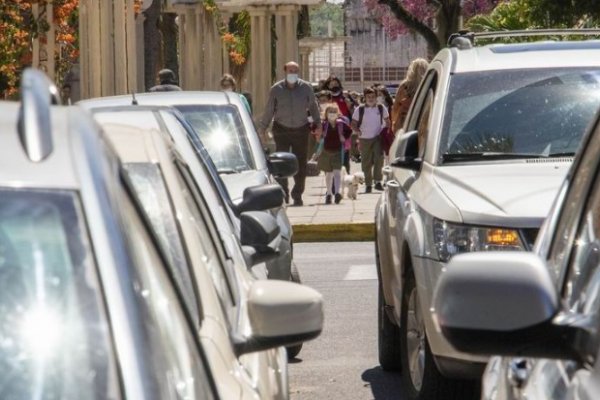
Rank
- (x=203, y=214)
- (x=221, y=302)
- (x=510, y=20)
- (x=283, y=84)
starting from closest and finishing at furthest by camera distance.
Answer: (x=221, y=302), (x=203, y=214), (x=283, y=84), (x=510, y=20)

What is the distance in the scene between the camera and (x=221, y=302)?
15.5ft

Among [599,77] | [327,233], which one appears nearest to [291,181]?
[327,233]

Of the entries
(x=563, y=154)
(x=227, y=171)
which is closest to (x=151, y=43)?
(x=227, y=171)

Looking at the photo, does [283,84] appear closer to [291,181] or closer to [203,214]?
[291,181]

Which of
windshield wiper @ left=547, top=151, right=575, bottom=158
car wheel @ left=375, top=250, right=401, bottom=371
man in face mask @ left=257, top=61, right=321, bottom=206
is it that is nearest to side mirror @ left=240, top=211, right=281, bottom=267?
windshield wiper @ left=547, top=151, right=575, bottom=158

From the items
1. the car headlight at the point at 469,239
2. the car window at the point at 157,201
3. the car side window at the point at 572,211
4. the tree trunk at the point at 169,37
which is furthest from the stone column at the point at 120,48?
the car side window at the point at 572,211

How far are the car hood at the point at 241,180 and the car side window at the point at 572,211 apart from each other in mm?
6295

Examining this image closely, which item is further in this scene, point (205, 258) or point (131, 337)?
point (205, 258)

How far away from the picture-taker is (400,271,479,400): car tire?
320 inches

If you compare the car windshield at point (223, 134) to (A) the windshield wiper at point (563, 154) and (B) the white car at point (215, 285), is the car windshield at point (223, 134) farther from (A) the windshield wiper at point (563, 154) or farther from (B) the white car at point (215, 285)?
(B) the white car at point (215, 285)

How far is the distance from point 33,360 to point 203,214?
2413 mm

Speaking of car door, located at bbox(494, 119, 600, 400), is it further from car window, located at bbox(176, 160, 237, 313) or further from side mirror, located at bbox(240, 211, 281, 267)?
side mirror, located at bbox(240, 211, 281, 267)

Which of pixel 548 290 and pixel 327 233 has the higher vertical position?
pixel 548 290

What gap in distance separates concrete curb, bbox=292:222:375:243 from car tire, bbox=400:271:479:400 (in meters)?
9.69
